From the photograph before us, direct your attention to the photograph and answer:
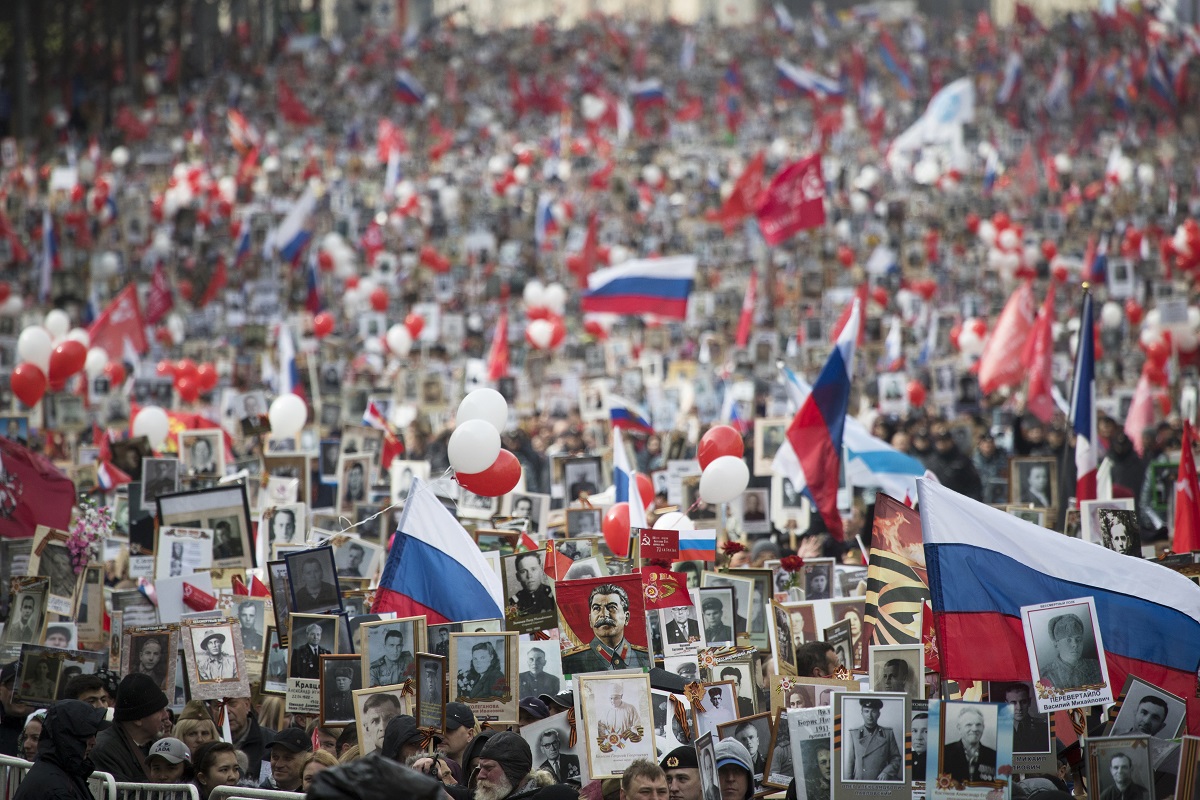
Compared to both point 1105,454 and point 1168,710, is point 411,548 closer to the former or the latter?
point 1168,710

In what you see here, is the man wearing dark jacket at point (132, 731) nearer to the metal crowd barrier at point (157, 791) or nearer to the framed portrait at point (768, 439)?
the metal crowd barrier at point (157, 791)

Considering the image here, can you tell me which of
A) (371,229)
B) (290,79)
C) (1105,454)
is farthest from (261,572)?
(290,79)

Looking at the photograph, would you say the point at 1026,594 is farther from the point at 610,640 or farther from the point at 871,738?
the point at 610,640

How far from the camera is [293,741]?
5820 millimetres

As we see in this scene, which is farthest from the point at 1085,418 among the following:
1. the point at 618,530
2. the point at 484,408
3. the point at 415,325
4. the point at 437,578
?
the point at 415,325

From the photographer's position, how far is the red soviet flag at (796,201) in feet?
63.8

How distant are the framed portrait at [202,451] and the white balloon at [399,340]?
26.7 ft

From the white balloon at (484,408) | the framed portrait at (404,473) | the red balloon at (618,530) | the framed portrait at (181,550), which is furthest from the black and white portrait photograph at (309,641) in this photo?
the framed portrait at (404,473)

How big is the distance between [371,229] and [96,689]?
20.2 meters

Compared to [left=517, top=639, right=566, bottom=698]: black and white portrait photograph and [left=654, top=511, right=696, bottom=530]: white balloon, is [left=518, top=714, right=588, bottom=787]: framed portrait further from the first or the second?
[left=654, top=511, right=696, bottom=530]: white balloon

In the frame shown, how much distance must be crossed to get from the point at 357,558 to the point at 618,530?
1.50m

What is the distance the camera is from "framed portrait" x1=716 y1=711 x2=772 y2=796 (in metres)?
5.77

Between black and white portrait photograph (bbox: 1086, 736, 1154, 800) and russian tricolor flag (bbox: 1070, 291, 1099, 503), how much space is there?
4.74 meters

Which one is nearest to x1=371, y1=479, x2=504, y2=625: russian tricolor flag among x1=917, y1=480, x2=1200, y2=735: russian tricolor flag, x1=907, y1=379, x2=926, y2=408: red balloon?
x1=917, y1=480, x2=1200, y2=735: russian tricolor flag
